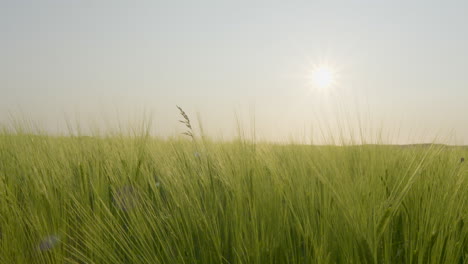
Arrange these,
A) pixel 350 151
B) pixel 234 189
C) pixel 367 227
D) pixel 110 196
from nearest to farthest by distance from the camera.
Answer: pixel 367 227 → pixel 234 189 → pixel 110 196 → pixel 350 151

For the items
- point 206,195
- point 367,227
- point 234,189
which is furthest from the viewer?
point 206,195

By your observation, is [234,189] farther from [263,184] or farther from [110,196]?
[110,196]

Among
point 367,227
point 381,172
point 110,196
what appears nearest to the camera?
point 367,227

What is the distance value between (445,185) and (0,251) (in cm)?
154

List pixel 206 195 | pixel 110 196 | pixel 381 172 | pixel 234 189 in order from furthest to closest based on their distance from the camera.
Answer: pixel 110 196 < pixel 381 172 < pixel 206 195 < pixel 234 189

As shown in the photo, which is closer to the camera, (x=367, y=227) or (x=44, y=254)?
(x=367, y=227)

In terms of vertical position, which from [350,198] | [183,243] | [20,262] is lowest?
[20,262]

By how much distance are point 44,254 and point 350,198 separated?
38.3 inches

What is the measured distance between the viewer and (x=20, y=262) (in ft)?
3.76

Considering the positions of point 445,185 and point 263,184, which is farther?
point 445,185

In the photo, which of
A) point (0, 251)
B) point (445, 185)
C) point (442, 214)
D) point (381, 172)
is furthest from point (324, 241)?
point (0, 251)

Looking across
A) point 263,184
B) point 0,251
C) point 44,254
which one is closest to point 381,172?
point 263,184

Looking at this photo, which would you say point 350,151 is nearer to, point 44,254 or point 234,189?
point 234,189

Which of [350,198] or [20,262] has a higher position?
[350,198]
